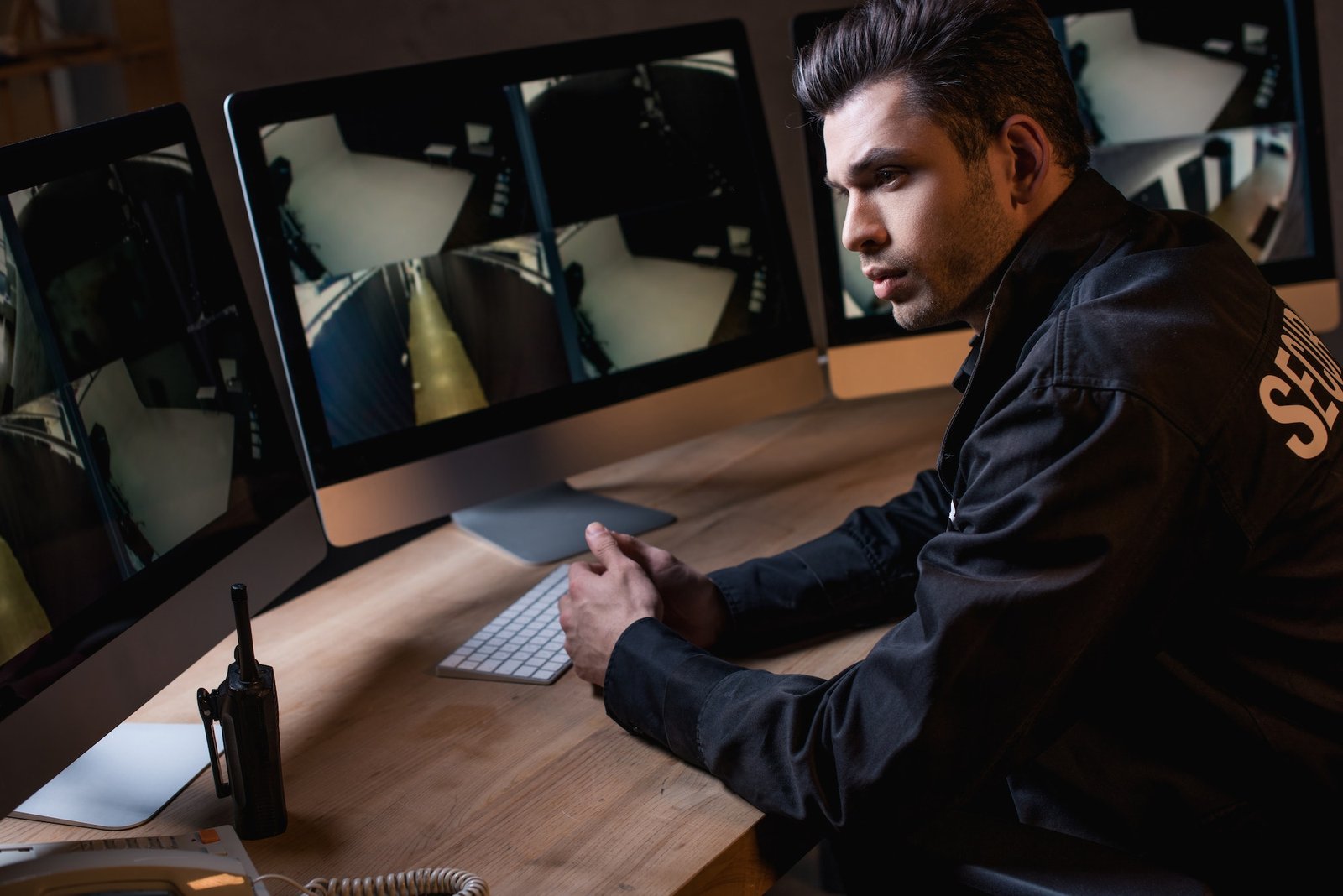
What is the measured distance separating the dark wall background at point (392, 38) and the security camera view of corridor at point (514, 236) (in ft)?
2.17

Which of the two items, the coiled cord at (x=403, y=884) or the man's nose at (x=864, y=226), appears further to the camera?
the man's nose at (x=864, y=226)

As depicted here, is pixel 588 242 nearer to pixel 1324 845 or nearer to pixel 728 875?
pixel 728 875

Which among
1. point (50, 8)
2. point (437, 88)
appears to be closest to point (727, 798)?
point (437, 88)

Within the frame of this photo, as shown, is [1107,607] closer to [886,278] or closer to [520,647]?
[886,278]

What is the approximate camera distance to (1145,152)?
5.92 ft

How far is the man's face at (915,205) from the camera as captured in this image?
1086 mm

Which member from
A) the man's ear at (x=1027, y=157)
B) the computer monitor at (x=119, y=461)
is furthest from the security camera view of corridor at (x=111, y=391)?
the man's ear at (x=1027, y=157)

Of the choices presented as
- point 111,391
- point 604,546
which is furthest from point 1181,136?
point 111,391

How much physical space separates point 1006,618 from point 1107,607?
0.24 ft

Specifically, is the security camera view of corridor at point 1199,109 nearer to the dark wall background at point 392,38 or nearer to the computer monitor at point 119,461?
the dark wall background at point 392,38

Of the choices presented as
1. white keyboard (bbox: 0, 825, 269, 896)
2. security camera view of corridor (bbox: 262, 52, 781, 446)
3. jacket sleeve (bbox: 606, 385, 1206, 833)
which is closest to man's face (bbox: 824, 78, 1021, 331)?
jacket sleeve (bbox: 606, 385, 1206, 833)

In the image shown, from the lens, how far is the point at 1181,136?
5.93 ft

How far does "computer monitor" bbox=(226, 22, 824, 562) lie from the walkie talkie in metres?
0.42

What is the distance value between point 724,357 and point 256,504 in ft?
2.16
